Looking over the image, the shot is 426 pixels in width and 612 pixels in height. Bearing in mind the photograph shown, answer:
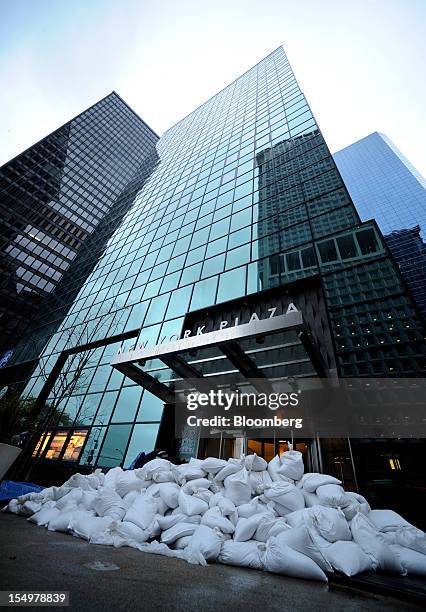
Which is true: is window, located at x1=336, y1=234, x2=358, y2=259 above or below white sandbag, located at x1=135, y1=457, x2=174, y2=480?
above

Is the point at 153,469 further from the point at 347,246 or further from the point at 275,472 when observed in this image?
the point at 347,246

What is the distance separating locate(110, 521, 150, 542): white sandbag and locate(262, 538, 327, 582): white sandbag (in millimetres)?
1472

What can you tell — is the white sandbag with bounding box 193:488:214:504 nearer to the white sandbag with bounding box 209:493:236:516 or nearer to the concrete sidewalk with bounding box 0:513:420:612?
the white sandbag with bounding box 209:493:236:516

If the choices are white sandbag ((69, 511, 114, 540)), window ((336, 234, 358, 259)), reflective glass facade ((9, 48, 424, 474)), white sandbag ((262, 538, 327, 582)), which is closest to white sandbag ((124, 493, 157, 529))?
white sandbag ((69, 511, 114, 540))

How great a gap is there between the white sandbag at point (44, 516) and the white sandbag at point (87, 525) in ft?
1.63

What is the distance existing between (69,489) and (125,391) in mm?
5096

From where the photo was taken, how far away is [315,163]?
11703mm

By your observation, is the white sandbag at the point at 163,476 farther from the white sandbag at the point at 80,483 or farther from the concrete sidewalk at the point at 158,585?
the concrete sidewalk at the point at 158,585

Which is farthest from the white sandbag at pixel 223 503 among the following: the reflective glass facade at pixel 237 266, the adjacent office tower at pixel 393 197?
the adjacent office tower at pixel 393 197

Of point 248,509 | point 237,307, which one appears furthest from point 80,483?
point 237,307

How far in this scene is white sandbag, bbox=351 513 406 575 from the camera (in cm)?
244

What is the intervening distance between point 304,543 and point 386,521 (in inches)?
57.6

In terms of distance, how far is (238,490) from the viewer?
371cm

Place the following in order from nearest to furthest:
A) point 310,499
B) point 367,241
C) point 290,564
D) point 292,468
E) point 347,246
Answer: point 290,564
point 310,499
point 292,468
point 367,241
point 347,246
